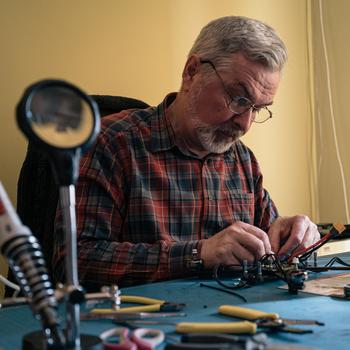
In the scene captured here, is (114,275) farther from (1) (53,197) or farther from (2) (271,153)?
(2) (271,153)

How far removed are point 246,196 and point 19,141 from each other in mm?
710

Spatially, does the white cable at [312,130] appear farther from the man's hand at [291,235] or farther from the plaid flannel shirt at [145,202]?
the man's hand at [291,235]

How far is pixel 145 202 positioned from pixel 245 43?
0.49 m

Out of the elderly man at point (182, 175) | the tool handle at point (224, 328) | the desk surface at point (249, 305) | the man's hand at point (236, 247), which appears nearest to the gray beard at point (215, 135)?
the elderly man at point (182, 175)

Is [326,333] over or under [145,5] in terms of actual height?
under

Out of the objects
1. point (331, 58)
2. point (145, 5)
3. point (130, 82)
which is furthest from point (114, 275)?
point (331, 58)

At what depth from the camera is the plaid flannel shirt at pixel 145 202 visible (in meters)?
1.16

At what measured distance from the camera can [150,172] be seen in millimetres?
1358

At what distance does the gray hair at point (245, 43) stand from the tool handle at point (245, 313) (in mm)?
785

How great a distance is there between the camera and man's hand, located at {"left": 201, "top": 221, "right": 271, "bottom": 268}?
1084mm

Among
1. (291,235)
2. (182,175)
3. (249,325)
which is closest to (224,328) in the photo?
(249,325)

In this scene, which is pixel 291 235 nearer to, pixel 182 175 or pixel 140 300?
pixel 182 175

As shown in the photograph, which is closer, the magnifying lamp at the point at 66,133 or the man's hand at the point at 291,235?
the magnifying lamp at the point at 66,133

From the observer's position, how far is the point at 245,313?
0.72 metres
